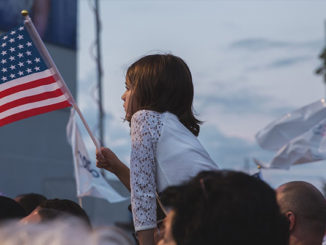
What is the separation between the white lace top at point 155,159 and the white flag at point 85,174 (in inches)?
227

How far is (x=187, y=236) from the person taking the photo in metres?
1.54

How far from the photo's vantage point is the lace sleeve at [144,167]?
2.62m

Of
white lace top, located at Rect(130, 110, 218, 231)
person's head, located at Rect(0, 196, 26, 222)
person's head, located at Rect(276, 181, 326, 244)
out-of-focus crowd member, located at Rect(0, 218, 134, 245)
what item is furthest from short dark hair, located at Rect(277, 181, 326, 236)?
out-of-focus crowd member, located at Rect(0, 218, 134, 245)

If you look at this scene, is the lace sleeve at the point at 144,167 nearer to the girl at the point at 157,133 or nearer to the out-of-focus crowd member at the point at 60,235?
the girl at the point at 157,133

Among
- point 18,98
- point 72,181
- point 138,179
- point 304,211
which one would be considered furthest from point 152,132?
point 72,181

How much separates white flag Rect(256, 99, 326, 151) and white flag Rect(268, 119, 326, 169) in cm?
27

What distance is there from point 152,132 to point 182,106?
279 millimetres

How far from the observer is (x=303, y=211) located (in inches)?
133

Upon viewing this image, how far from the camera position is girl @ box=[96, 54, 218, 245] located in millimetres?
2645

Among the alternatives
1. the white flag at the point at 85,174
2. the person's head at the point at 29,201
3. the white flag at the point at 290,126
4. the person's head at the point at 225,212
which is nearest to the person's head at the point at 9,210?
the person's head at the point at 225,212

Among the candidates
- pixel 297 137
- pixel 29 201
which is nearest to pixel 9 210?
pixel 29 201

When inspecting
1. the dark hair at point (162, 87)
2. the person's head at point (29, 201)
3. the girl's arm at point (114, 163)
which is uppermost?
the dark hair at point (162, 87)

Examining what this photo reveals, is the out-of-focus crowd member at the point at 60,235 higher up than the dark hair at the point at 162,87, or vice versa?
the out-of-focus crowd member at the point at 60,235

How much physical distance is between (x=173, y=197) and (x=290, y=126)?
7455mm
